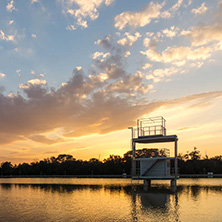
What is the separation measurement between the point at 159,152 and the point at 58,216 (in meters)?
29.8

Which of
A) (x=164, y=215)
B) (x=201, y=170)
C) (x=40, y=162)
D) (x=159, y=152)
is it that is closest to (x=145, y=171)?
(x=159, y=152)

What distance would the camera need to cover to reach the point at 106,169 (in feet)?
484

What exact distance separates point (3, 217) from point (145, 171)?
29165 millimetres

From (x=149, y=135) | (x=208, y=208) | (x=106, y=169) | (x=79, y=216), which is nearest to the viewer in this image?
(x=79, y=216)

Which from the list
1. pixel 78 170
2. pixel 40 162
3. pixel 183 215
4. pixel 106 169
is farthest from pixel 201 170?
pixel 183 215

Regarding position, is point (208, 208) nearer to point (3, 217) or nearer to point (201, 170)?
point (3, 217)

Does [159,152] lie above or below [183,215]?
above

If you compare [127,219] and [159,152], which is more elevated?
[159,152]

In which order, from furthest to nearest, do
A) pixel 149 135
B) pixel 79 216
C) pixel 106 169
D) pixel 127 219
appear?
pixel 106 169 < pixel 149 135 < pixel 79 216 < pixel 127 219

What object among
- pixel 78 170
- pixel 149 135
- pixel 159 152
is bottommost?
pixel 78 170

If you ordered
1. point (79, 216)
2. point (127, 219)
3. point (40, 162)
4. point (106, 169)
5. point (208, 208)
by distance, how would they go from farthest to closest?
point (40, 162) < point (106, 169) < point (208, 208) < point (79, 216) < point (127, 219)

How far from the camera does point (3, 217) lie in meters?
22.5

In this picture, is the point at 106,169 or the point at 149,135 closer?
the point at 149,135

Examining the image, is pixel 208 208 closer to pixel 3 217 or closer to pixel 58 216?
pixel 58 216
